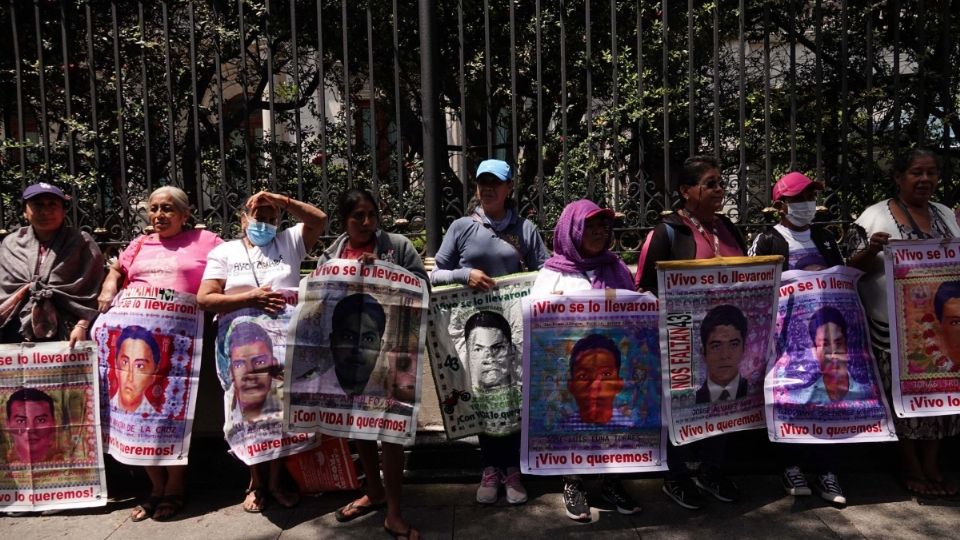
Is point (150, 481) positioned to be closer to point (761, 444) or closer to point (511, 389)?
point (511, 389)

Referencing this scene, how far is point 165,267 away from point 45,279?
0.74 m

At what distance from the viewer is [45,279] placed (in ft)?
14.8

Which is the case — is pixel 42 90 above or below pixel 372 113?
above

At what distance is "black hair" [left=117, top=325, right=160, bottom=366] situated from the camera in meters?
4.32

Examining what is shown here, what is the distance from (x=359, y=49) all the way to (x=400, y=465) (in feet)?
10.7

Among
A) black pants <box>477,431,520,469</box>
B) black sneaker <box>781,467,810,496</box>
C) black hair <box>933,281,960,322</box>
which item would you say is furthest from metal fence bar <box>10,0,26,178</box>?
black hair <box>933,281,960,322</box>

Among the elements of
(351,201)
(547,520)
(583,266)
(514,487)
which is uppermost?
(351,201)

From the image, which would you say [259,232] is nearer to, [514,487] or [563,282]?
[563,282]

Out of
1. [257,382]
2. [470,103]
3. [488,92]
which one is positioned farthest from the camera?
[470,103]

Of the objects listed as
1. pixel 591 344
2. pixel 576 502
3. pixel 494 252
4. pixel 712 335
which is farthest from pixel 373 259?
pixel 712 335

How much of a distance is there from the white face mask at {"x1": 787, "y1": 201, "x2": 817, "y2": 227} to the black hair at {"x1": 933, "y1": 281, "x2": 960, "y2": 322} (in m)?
0.82

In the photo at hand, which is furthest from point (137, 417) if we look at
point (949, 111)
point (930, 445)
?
point (949, 111)

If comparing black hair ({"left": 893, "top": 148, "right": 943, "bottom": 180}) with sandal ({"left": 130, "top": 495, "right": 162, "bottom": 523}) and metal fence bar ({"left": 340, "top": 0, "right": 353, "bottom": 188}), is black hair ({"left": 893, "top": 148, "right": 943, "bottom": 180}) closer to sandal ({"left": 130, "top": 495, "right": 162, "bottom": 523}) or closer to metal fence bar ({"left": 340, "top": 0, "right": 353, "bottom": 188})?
metal fence bar ({"left": 340, "top": 0, "right": 353, "bottom": 188})

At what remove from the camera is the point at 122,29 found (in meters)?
5.79
